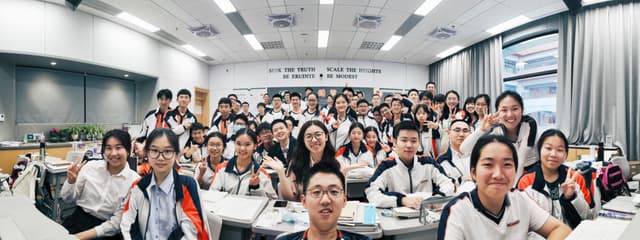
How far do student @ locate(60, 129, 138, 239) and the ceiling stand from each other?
349cm

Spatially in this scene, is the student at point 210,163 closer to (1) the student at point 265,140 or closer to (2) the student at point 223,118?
(1) the student at point 265,140

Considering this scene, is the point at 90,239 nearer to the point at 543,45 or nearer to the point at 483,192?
the point at 483,192

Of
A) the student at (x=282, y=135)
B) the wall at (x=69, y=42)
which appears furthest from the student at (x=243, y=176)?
the wall at (x=69, y=42)

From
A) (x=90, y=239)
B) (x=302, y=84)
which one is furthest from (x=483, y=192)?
(x=302, y=84)

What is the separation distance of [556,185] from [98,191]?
3146 mm

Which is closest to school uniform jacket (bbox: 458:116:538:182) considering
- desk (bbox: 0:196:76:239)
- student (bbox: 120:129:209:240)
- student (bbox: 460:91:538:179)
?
student (bbox: 460:91:538:179)

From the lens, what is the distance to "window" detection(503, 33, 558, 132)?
560 cm

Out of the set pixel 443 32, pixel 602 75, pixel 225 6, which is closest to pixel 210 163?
pixel 225 6

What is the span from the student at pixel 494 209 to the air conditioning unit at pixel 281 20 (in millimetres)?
4586

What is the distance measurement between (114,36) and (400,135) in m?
6.43

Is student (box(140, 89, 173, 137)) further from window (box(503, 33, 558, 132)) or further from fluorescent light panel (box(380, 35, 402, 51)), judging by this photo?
window (box(503, 33, 558, 132))

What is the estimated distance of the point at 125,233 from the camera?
1.52 meters

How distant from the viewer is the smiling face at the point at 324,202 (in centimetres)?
119

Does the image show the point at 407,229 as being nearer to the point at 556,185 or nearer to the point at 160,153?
the point at 556,185
